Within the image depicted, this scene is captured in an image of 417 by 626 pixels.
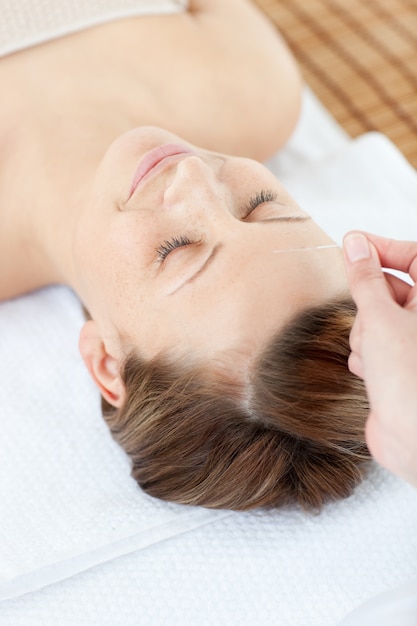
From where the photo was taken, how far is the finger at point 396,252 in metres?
1.01

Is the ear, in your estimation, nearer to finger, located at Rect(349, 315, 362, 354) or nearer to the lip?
the lip

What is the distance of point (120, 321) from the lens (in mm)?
1265

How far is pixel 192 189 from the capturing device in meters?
1.19

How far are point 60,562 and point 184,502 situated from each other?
250mm

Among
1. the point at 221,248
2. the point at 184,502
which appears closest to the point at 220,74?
the point at 221,248

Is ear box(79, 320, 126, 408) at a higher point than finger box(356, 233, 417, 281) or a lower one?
lower

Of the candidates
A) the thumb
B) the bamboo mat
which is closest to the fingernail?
the thumb

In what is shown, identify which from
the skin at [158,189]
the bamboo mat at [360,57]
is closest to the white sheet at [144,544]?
the skin at [158,189]

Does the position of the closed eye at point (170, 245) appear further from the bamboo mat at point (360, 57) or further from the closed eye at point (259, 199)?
the bamboo mat at point (360, 57)

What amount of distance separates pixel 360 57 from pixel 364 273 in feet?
4.59

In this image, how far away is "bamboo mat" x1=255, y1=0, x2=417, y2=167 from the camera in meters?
1.98

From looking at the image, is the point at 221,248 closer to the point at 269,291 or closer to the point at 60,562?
the point at 269,291

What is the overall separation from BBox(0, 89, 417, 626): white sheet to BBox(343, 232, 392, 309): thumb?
579 millimetres

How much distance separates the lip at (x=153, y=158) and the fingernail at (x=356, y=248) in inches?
18.6
